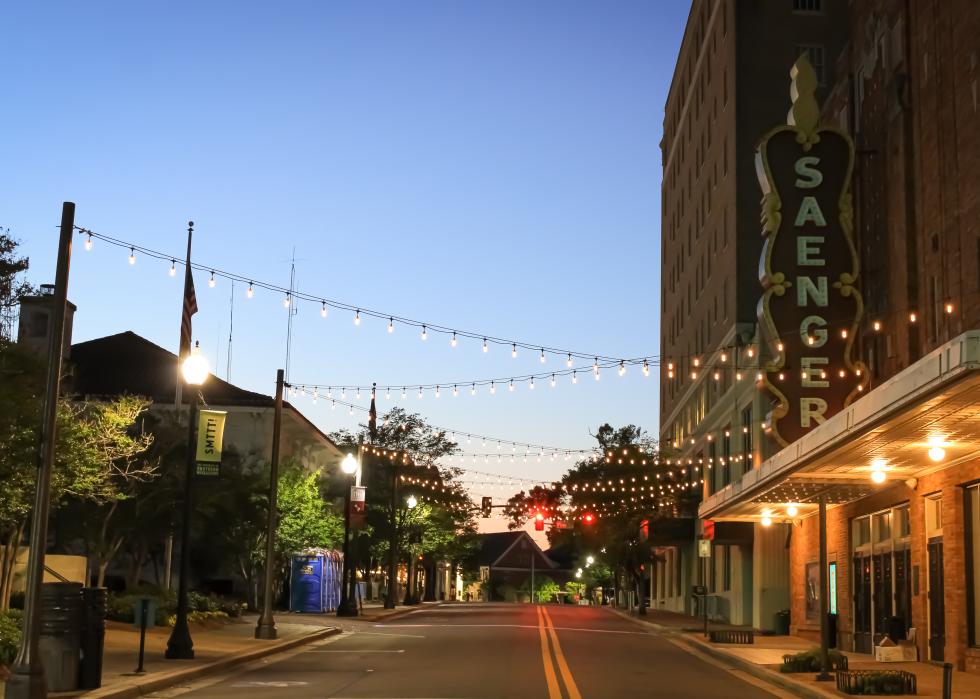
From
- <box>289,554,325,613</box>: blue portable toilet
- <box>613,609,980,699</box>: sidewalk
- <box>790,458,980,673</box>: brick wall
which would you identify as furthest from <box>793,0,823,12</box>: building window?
<box>289,554,325,613</box>: blue portable toilet

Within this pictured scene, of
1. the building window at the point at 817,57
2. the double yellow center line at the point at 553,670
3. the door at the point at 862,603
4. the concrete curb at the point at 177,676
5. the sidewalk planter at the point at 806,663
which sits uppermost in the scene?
the building window at the point at 817,57

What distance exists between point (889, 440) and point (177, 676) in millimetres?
12149

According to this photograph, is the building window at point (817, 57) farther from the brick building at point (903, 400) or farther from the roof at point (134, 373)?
the roof at point (134, 373)

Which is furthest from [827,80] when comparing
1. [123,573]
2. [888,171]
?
[123,573]

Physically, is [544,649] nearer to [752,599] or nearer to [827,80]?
[752,599]

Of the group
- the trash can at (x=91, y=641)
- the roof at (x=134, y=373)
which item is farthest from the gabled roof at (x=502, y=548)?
the trash can at (x=91, y=641)

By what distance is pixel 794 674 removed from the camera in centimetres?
2280

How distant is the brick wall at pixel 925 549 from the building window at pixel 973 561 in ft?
0.29

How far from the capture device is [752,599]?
46906 mm

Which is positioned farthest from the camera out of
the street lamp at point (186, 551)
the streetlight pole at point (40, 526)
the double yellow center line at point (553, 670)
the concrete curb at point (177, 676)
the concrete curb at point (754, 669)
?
the street lamp at point (186, 551)

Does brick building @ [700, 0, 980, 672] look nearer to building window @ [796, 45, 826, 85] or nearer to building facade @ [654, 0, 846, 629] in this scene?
building facade @ [654, 0, 846, 629]

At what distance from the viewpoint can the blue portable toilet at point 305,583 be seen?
51281 mm

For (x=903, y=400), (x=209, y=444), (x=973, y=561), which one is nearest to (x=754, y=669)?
(x=973, y=561)

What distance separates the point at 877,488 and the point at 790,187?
34.2 ft
